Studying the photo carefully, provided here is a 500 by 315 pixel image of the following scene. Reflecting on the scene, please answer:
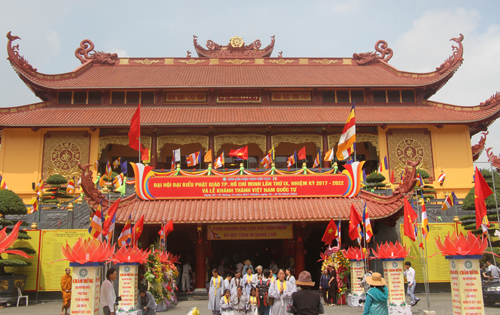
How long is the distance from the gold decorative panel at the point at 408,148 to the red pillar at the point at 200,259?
12044 mm

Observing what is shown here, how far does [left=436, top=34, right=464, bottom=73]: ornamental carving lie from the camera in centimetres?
2573

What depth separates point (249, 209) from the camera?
55.3 ft

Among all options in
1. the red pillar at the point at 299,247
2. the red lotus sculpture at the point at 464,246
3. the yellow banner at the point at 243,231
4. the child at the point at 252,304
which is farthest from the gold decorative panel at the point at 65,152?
the red lotus sculpture at the point at 464,246

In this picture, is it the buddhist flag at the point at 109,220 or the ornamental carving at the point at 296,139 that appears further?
the ornamental carving at the point at 296,139

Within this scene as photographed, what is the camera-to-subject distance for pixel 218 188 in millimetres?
17750

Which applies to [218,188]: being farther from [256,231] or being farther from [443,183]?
[443,183]

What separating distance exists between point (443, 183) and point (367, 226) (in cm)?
1162

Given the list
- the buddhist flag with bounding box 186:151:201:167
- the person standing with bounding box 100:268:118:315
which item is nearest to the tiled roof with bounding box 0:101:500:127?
the buddhist flag with bounding box 186:151:201:167

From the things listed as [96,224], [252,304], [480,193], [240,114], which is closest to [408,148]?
[240,114]

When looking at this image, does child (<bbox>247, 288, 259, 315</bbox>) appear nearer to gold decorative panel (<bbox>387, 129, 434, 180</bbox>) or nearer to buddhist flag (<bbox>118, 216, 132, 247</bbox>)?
buddhist flag (<bbox>118, 216, 132, 247</bbox>)

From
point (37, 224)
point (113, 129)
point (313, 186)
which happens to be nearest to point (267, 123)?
point (313, 186)

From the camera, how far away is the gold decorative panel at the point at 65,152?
23.6 m

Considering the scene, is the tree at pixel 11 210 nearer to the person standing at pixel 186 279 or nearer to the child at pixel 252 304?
the person standing at pixel 186 279

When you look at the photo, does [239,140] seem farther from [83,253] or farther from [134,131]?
[83,253]
